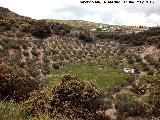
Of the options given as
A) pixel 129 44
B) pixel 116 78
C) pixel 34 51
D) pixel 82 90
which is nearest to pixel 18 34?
pixel 34 51

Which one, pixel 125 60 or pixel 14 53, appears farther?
pixel 125 60

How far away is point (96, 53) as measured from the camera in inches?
1933

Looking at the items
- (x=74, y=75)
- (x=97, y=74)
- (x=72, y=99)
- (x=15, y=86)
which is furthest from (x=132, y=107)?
(x=97, y=74)

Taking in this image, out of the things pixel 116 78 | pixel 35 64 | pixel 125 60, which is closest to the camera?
pixel 116 78

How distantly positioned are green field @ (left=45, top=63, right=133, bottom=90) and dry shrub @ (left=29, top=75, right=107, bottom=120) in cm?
767

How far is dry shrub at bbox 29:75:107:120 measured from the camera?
20734 mm

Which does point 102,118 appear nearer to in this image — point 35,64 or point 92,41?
point 35,64

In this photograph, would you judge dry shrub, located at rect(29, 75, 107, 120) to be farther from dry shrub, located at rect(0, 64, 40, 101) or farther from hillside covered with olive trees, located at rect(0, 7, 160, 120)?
dry shrub, located at rect(0, 64, 40, 101)

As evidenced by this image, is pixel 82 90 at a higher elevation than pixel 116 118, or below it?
higher

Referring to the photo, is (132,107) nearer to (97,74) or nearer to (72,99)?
(72,99)

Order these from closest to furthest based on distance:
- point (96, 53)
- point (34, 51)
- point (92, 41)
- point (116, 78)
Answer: point (116, 78) → point (34, 51) → point (96, 53) → point (92, 41)

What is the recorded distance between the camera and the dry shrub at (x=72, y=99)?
2073 cm


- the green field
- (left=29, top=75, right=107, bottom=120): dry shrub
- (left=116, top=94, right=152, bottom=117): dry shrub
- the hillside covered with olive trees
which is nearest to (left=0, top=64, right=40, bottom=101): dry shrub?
the hillside covered with olive trees

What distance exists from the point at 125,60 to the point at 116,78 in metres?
10.1
